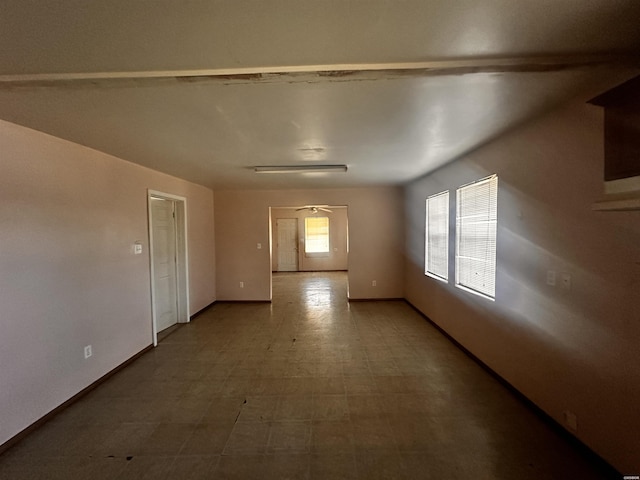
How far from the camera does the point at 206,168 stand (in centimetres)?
389

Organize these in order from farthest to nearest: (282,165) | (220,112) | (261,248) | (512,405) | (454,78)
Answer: (261,248), (282,165), (512,405), (220,112), (454,78)

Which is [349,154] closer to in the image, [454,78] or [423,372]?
[454,78]

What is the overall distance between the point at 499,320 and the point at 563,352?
0.74 m

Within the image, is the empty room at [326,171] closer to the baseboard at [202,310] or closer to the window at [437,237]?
the window at [437,237]

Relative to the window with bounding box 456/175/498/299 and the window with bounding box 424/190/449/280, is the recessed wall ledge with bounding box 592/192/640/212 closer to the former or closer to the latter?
the window with bounding box 456/175/498/299

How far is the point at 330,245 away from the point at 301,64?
371 inches

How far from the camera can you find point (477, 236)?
329cm

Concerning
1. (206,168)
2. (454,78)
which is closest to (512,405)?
(454,78)

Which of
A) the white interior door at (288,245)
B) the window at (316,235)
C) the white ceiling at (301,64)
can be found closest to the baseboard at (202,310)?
the white ceiling at (301,64)

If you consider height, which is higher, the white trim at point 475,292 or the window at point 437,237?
the window at point 437,237

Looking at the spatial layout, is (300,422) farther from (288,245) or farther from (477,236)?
(288,245)

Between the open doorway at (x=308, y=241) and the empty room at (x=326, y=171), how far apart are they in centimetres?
674

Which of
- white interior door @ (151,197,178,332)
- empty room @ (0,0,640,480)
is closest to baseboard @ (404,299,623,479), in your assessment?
empty room @ (0,0,640,480)

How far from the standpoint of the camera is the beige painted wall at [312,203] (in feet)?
19.8
